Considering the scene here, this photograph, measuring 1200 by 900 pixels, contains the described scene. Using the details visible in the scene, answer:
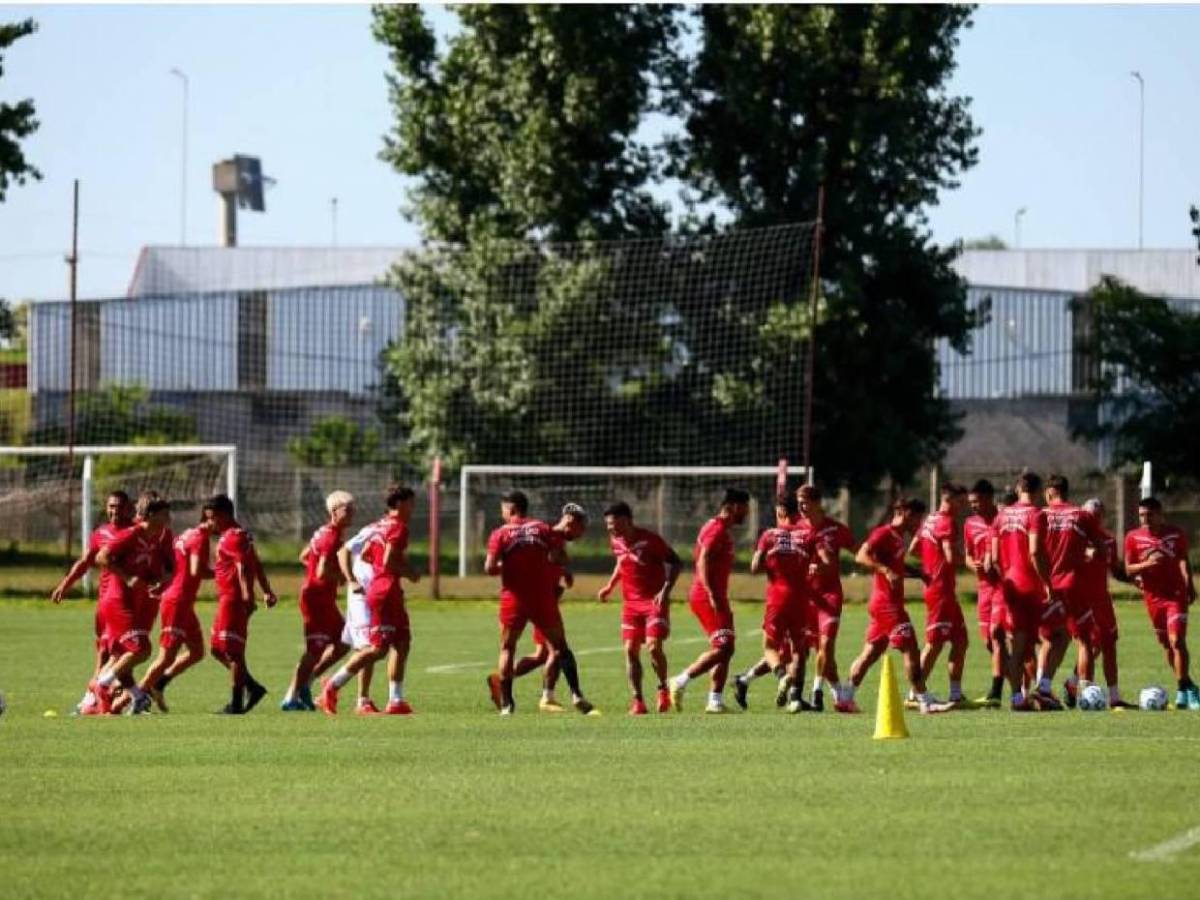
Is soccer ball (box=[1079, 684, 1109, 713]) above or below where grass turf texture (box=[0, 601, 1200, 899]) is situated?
below

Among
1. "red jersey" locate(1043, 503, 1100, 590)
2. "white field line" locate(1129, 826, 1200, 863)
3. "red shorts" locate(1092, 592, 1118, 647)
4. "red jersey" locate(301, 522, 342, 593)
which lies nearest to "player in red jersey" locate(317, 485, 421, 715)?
"red jersey" locate(301, 522, 342, 593)

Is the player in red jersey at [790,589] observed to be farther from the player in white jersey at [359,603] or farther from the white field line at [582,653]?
the white field line at [582,653]

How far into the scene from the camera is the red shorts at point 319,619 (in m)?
21.9

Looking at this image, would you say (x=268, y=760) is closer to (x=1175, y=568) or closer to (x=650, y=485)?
(x=1175, y=568)

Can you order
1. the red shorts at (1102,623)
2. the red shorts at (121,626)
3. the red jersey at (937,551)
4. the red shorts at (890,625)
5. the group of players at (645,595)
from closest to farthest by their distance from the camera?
the red shorts at (121,626)
the group of players at (645,595)
the red shorts at (890,625)
the red shorts at (1102,623)
the red jersey at (937,551)

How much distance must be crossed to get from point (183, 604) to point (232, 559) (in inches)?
22.3

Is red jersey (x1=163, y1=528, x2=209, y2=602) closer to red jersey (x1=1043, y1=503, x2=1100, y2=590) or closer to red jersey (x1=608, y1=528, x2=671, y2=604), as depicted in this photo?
red jersey (x1=608, y1=528, x2=671, y2=604)

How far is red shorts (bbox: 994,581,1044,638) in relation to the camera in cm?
2191

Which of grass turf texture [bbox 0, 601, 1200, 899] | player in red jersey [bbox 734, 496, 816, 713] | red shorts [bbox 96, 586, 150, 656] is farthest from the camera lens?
player in red jersey [bbox 734, 496, 816, 713]

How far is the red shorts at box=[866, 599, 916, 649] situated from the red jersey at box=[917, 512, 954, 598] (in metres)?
0.71

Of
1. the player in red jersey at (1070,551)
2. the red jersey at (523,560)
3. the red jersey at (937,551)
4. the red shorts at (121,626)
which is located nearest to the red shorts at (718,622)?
the red jersey at (523,560)

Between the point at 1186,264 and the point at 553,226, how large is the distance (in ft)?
95.3

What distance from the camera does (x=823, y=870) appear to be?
11078 mm

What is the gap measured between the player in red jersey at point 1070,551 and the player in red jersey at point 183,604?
6.98 m
